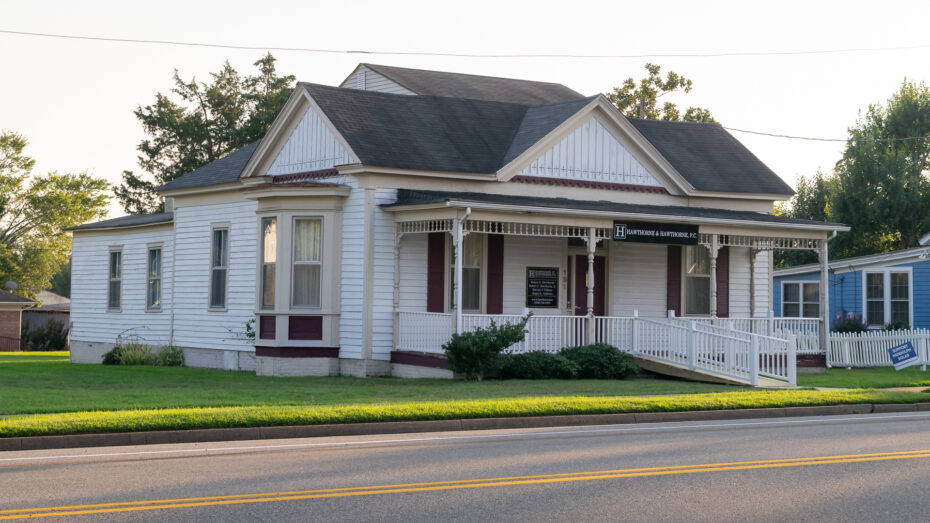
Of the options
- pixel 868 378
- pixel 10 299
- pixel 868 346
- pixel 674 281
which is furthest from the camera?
pixel 10 299

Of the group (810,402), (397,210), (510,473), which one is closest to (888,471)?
(510,473)

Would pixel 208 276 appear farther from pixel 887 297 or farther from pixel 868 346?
pixel 887 297

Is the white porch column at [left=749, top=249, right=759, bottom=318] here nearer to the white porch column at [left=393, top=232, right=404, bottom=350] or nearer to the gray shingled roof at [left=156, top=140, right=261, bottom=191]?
the white porch column at [left=393, top=232, right=404, bottom=350]

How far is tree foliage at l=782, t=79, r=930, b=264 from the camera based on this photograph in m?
51.4

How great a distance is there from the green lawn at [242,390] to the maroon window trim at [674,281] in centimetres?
502

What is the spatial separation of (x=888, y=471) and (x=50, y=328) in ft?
154

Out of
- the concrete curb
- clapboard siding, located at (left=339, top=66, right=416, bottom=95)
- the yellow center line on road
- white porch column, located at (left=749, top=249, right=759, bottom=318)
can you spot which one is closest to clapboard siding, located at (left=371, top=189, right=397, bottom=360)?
clapboard siding, located at (left=339, top=66, right=416, bottom=95)

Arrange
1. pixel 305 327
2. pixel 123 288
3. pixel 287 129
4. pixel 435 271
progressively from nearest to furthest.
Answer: pixel 305 327
pixel 435 271
pixel 287 129
pixel 123 288

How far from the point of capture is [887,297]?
35.9m

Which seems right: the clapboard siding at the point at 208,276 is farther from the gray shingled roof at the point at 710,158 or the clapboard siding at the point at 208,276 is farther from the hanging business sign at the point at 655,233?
the gray shingled roof at the point at 710,158

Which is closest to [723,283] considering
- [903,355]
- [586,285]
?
[586,285]

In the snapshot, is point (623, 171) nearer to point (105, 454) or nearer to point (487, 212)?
point (487, 212)

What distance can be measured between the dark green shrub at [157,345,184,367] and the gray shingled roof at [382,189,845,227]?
8233 mm

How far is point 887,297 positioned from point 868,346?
21.7 feet
